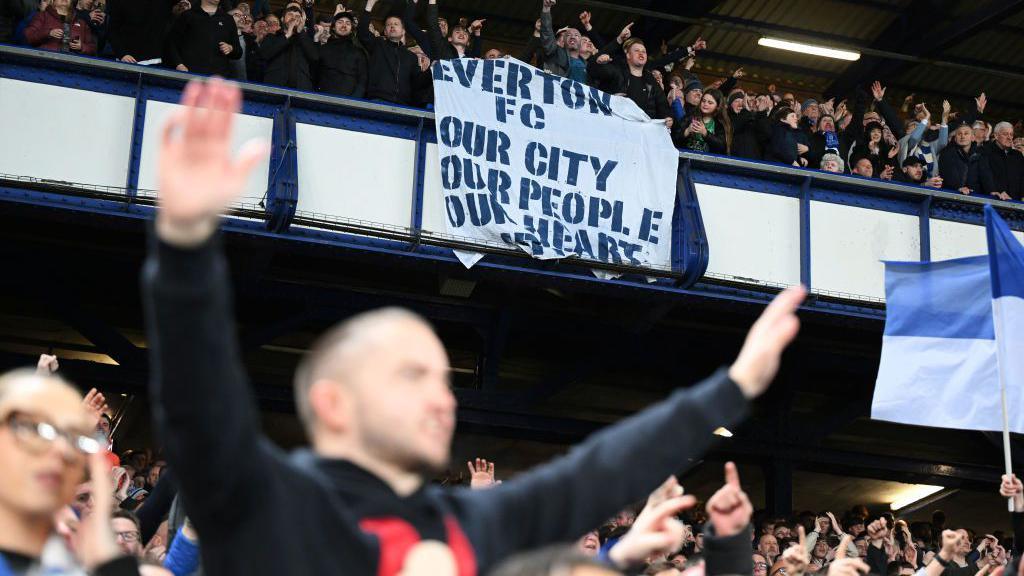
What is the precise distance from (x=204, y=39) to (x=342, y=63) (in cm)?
133

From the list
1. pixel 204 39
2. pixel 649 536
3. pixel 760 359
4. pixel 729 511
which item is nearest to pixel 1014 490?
pixel 729 511

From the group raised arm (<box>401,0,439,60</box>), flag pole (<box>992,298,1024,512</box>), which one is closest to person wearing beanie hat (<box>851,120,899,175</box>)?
raised arm (<box>401,0,439,60</box>)

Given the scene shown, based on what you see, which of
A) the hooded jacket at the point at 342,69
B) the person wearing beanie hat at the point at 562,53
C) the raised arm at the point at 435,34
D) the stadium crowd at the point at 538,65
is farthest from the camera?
the person wearing beanie hat at the point at 562,53

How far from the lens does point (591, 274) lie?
1273 centimetres

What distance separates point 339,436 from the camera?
7.72 feet

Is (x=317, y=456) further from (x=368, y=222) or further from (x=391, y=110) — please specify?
(x=391, y=110)

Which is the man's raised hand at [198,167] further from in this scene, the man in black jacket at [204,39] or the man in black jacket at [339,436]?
the man in black jacket at [204,39]

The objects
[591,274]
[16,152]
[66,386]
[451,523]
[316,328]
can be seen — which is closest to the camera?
[451,523]

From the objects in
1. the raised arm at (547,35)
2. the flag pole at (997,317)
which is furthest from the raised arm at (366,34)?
the flag pole at (997,317)

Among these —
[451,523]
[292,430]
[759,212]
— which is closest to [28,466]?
[451,523]

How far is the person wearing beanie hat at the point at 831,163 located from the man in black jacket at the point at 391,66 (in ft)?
15.1

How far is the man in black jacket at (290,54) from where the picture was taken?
41.9 ft

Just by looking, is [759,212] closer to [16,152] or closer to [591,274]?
[591,274]

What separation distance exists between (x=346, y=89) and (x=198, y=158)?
11102 millimetres
